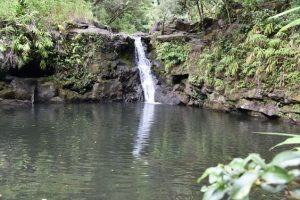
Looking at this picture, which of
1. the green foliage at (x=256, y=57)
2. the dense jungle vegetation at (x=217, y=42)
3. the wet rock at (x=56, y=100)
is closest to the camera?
the green foliage at (x=256, y=57)

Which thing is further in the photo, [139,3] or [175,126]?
[139,3]

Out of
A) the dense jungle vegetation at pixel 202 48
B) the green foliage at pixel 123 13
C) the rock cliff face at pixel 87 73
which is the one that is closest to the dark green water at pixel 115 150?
the dense jungle vegetation at pixel 202 48

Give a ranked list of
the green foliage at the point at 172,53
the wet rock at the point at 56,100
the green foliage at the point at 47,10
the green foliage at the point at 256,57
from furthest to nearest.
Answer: the green foliage at the point at 172,53, the wet rock at the point at 56,100, the green foliage at the point at 47,10, the green foliage at the point at 256,57

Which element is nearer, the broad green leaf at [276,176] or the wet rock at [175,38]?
the broad green leaf at [276,176]

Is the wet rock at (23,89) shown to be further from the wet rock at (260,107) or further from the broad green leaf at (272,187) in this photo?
the broad green leaf at (272,187)

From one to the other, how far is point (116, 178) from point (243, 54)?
534 inches

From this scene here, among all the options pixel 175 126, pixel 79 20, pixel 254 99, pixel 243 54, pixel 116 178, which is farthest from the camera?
pixel 79 20

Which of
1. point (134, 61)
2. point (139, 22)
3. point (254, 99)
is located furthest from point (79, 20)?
point (139, 22)

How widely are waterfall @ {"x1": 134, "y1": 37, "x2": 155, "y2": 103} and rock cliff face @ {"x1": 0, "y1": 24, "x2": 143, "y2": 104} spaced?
0.37 meters

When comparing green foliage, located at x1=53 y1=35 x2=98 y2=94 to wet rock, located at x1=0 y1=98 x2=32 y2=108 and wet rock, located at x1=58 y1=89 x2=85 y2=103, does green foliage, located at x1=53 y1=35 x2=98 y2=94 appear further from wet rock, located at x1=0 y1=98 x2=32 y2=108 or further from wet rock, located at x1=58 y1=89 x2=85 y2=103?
wet rock, located at x1=0 y1=98 x2=32 y2=108

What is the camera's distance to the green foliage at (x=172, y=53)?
23453 mm

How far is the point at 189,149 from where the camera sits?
34.5 feet

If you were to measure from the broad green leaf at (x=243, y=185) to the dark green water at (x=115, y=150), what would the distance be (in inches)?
219

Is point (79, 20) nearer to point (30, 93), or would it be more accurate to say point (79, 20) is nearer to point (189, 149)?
point (30, 93)
